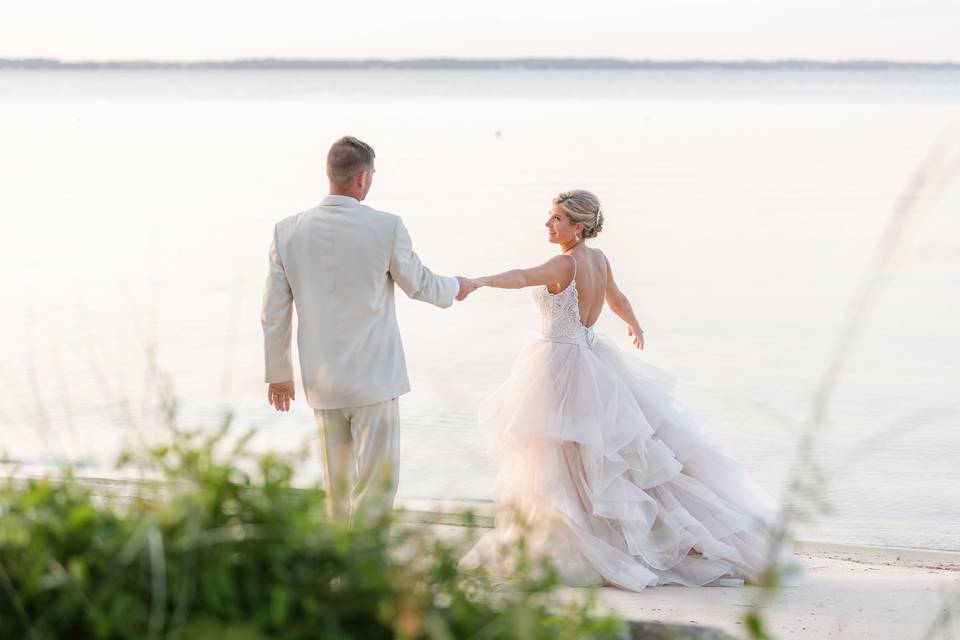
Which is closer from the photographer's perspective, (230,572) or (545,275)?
(230,572)

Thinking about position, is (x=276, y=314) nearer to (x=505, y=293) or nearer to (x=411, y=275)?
(x=411, y=275)

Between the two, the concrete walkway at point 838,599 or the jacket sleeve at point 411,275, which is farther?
the jacket sleeve at point 411,275

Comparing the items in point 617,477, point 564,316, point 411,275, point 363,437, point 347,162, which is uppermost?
Answer: point 347,162

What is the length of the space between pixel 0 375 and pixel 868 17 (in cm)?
6670

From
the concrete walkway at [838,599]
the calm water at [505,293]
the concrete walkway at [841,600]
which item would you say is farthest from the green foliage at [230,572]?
the concrete walkway at [841,600]

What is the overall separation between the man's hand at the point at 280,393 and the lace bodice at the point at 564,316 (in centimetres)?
121

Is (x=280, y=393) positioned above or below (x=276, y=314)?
below

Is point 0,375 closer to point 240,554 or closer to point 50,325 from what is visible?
point 50,325

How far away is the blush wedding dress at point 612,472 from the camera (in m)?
5.45

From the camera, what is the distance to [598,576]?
17.5 feet

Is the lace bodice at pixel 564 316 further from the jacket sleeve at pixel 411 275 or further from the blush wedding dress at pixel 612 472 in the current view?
the jacket sleeve at pixel 411 275

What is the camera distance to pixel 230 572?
179cm

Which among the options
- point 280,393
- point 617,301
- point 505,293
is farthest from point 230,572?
point 505,293

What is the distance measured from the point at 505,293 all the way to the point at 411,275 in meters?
8.33
